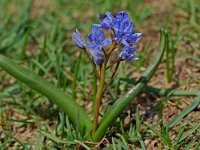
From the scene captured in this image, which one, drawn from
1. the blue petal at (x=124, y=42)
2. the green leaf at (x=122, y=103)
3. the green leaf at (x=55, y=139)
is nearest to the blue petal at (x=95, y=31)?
the blue petal at (x=124, y=42)

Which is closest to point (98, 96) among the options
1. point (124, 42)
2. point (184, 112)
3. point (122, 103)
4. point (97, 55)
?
point (122, 103)

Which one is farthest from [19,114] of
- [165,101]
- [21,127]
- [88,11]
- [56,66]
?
[88,11]

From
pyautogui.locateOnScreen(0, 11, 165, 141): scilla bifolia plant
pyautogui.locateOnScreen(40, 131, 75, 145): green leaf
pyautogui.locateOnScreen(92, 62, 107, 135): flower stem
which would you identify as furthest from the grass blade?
pyautogui.locateOnScreen(40, 131, 75, 145): green leaf

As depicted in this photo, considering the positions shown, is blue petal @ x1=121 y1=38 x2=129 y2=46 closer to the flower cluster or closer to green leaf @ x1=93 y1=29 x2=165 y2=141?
the flower cluster

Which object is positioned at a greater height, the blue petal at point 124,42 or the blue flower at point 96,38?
the blue flower at point 96,38

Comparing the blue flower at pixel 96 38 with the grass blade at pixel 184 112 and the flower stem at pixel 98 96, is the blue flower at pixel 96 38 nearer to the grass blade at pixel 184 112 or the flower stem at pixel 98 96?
the flower stem at pixel 98 96

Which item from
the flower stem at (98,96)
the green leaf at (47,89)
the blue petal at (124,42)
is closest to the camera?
the blue petal at (124,42)

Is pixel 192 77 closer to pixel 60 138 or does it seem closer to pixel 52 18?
pixel 60 138

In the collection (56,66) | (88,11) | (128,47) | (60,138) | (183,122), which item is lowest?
(183,122)

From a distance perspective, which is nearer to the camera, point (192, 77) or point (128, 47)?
point (128, 47)
